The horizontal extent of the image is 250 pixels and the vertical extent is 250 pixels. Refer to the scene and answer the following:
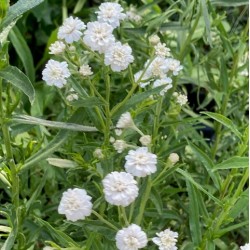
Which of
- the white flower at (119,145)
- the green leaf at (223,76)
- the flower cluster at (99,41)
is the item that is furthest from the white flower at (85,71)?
the green leaf at (223,76)

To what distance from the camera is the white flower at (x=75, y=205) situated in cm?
80

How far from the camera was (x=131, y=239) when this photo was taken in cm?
79

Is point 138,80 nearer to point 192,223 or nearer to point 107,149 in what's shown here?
point 107,149

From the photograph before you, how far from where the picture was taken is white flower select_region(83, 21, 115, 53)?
87cm

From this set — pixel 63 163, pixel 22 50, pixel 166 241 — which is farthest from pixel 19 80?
pixel 22 50

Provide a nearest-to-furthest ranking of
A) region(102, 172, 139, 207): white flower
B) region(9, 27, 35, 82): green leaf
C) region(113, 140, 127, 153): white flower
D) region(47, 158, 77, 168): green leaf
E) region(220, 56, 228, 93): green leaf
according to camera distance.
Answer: region(102, 172, 139, 207): white flower < region(113, 140, 127, 153): white flower < region(47, 158, 77, 168): green leaf < region(220, 56, 228, 93): green leaf < region(9, 27, 35, 82): green leaf

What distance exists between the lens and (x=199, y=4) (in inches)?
46.4

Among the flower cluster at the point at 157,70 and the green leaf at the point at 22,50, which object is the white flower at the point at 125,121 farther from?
the green leaf at the point at 22,50

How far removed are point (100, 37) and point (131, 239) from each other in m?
0.27

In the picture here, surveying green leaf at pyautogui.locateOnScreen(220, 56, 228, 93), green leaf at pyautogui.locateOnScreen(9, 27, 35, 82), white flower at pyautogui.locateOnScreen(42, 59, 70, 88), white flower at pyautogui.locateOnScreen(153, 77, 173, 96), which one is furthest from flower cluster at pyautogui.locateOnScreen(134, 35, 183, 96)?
green leaf at pyautogui.locateOnScreen(9, 27, 35, 82)

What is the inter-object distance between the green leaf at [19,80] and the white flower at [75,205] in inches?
5.9

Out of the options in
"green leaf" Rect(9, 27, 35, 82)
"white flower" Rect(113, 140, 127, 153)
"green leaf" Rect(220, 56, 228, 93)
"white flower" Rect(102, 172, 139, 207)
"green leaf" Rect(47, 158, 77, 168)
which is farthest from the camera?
"green leaf" Rect(9, 27, 35, 82)

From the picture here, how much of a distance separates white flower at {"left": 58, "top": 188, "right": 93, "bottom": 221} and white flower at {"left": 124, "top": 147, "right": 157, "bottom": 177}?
6 cm

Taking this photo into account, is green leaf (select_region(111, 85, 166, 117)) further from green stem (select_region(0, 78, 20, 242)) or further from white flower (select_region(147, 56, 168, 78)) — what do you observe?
green stem (select_region(0, 78, 20, 242))
